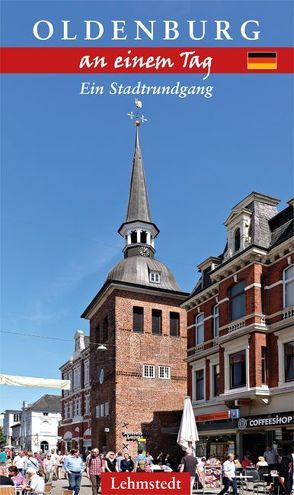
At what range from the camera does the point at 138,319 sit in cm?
4122

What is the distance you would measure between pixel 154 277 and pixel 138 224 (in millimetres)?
5985

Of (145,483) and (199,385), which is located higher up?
(145,483)

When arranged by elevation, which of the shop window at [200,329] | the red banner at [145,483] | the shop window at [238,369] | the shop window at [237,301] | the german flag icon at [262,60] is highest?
the german flag icon at [262,60]

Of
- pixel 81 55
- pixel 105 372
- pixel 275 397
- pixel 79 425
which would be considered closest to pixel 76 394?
pixel 79 425

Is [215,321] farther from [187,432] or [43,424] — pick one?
[43,424]

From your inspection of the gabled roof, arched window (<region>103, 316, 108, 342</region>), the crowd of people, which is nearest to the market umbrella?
the crowd of people

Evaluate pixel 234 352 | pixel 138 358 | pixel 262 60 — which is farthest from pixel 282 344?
pixel 138 358

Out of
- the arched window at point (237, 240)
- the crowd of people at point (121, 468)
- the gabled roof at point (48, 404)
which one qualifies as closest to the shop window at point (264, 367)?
the crowd of people at point (121, 468)

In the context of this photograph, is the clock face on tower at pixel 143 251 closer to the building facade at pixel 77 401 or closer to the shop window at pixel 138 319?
the shop window at pixel 138 319

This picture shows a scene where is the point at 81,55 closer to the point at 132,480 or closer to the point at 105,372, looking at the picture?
the point at 132,480

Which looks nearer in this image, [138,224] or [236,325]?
[236,325]

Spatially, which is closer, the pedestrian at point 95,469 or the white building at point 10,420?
the pedestrian at point 95,469

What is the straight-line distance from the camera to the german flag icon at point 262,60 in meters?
10.9

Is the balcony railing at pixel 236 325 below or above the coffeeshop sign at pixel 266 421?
above
